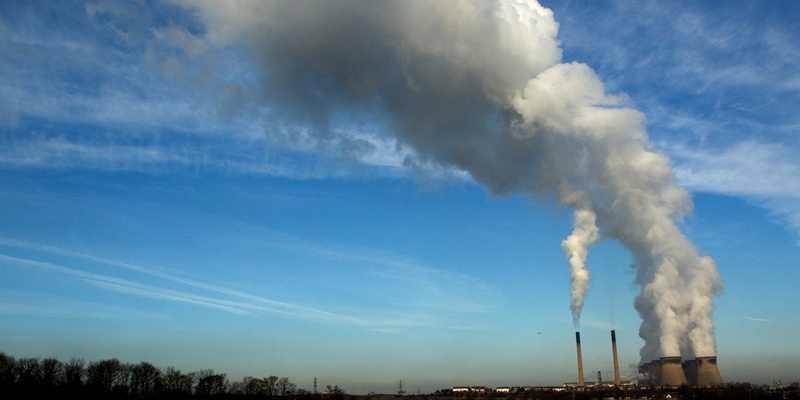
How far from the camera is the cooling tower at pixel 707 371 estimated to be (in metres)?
113

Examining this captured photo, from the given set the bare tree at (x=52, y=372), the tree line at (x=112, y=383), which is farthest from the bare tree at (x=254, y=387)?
the bare tree at (x=52, y=372)

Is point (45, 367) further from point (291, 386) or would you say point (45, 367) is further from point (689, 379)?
point (689, 379)

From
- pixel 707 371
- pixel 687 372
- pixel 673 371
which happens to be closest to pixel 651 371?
pixel 687 372

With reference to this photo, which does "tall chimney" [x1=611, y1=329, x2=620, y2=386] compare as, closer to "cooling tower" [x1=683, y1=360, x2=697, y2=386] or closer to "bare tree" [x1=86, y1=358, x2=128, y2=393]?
"cooling tower" [x1=683, y1=360, x2=697, y2=386]

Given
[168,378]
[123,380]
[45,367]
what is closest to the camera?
[45,367]

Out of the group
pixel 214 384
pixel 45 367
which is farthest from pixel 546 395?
pixel 45 367

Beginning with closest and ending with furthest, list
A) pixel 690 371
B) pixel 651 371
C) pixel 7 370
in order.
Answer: pixel 7 370 < pixel 690 371 < pixel 651 371

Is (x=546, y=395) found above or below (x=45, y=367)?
below

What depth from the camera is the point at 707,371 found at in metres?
113

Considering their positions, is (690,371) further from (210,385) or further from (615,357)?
(210,385)

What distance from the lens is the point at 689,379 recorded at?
4673 inches

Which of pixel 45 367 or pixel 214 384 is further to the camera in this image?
pixel 214 384

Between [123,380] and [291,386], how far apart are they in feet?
142

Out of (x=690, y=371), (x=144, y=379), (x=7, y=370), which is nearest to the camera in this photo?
(x=7, y=370)
